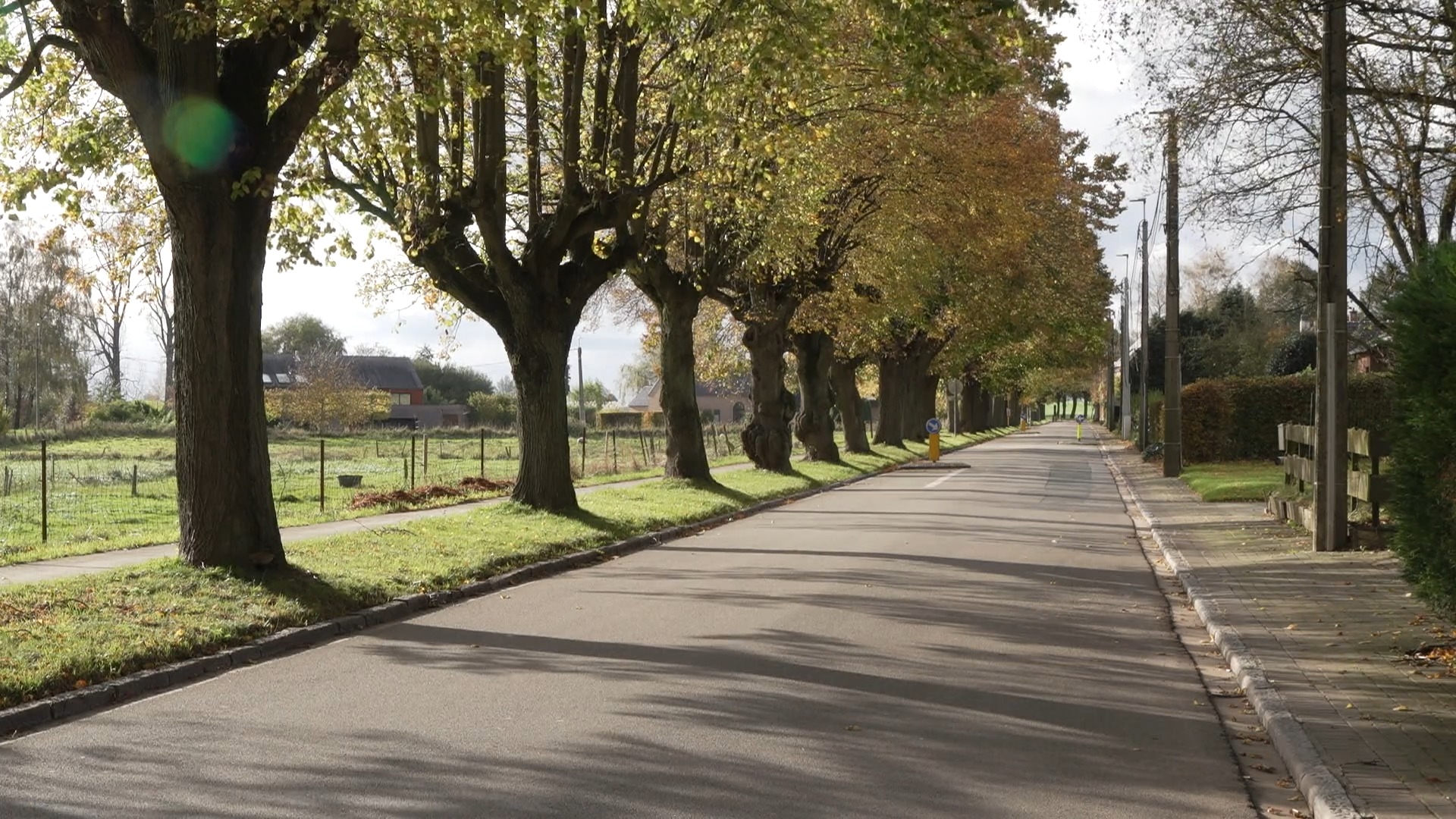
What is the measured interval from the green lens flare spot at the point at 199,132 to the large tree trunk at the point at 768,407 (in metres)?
22.9

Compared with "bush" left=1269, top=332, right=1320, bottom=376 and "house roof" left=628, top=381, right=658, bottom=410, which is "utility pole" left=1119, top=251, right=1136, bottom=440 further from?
"house roof" left=628, top=381, right=658, bottom=410

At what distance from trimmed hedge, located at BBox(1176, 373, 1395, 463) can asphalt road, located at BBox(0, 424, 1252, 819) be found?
2583 centimetres

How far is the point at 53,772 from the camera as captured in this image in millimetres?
6621

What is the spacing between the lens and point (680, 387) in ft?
94.8

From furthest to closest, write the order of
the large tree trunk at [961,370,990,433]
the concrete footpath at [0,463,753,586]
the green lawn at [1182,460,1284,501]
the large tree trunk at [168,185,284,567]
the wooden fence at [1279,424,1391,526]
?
1. the large tree trunk at [961,370,990,433]
2. the green lawn at [1182,460,1284,501]
3. the wooden fence at [1279,424,1391,526]
4. the concrete footpath at [0,463,753,586]
5. the large tree trunk at [168,185,284,567]

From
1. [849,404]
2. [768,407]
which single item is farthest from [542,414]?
[849,404]

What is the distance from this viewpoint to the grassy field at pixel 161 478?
19891mm

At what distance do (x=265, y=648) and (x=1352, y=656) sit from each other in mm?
7175

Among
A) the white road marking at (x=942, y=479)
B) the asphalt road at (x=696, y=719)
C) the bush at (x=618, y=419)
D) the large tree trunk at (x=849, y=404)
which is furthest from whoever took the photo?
the bush at (x=618, y=419)


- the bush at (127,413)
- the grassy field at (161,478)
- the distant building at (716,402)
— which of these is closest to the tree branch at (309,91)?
the grassy field at (161,478)

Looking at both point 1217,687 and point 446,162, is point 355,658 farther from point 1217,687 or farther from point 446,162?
point 446,162

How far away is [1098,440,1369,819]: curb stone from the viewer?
5.93 meters

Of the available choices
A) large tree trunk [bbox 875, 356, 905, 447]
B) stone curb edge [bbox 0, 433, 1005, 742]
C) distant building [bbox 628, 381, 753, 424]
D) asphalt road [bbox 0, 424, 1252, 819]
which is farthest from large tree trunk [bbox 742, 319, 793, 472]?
distant building [bbox 628, 381, 753, 424]

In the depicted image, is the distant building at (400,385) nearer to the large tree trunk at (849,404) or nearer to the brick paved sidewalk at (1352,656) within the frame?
the large tree trunk at (849,404)
